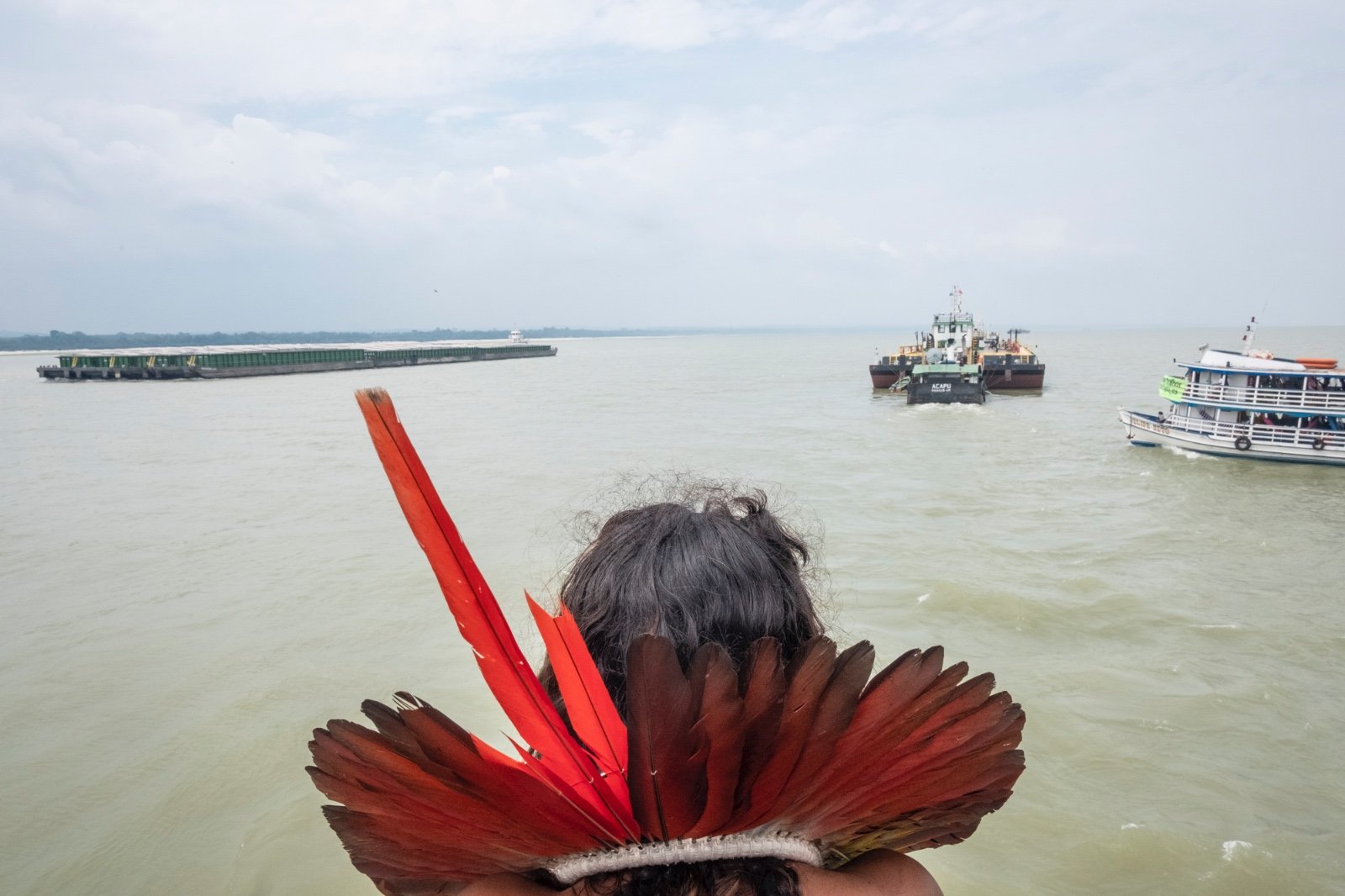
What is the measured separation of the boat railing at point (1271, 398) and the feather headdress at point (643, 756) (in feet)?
59.1

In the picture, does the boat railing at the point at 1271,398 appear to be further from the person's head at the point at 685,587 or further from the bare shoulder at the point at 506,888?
the bare shoulder at the point at 506,888

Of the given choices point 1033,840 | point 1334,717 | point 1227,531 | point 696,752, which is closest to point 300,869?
point 1033,840

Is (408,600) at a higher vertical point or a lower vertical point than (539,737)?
lower

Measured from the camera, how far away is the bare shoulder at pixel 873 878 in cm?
90

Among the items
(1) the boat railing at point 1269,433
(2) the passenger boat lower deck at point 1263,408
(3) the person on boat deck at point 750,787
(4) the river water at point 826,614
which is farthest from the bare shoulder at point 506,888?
(1) the boat railing at point 1269,433

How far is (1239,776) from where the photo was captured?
493 cm

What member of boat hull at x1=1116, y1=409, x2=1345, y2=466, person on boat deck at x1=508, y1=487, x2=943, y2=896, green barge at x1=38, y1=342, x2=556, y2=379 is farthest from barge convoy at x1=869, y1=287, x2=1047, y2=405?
green barge at x1=38, y1=342, x2=556, y2=379

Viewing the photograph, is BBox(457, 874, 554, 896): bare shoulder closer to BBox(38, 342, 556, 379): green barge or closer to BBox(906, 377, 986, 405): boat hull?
BBox(906, 377, 986, 405): boat hull

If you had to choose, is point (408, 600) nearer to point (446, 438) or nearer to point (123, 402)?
point (446, 438)

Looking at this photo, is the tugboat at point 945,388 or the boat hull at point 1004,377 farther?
the boat hull at point 1004,377

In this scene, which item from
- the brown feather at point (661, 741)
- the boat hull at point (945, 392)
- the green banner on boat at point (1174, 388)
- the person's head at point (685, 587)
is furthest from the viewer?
the boat hull at point (945, 392)

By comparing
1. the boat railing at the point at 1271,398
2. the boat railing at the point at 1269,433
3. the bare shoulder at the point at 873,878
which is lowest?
the boat railing at the point at 1269,433

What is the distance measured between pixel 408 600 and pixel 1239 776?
7.16m

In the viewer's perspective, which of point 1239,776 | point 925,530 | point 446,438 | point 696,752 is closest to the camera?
point 696,752
